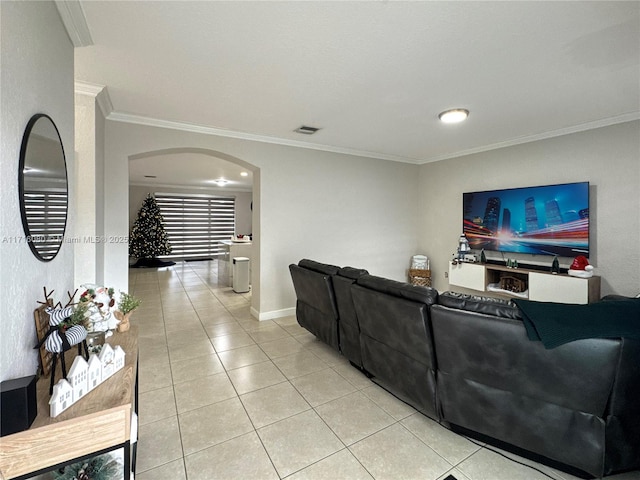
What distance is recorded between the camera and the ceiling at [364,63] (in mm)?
1735

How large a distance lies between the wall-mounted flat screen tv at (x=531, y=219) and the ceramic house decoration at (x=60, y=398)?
4952mm

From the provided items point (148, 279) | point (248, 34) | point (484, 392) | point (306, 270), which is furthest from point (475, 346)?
point (148, 279)

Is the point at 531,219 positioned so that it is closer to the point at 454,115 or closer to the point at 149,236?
the point at 454,115

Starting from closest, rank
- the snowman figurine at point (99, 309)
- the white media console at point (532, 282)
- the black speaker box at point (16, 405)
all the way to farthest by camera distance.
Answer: the black speaker box at point (16, 405) < the snowman figurine at point (99, 309) < the white media console at point (532, 282)

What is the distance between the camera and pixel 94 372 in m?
1.22

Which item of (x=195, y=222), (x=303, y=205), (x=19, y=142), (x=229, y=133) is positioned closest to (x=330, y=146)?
(x=303, y=205)

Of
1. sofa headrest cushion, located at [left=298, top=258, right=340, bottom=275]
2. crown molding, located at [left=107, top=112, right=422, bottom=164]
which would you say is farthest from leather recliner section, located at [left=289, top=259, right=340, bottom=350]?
crown molding, located at [left=107, top=112, right=422, bottom=164]

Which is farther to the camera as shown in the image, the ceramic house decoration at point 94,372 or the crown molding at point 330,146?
the crown molding at point 330,146

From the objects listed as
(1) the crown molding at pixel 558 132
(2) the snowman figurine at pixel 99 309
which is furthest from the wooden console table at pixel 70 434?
(1) the crown molding at pixel 558 132

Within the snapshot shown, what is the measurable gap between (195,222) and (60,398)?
32.2 feet

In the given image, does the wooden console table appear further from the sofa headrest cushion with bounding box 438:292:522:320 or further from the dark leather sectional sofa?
the sofa headrest cushion with bounding box 438:292:522:320

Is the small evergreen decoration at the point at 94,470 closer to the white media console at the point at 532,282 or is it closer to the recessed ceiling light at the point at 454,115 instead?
the recessed ceiling light at the point at 454,115

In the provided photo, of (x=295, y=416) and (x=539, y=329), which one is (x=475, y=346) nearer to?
(x=539, y=329)

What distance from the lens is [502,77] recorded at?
2.46 m
